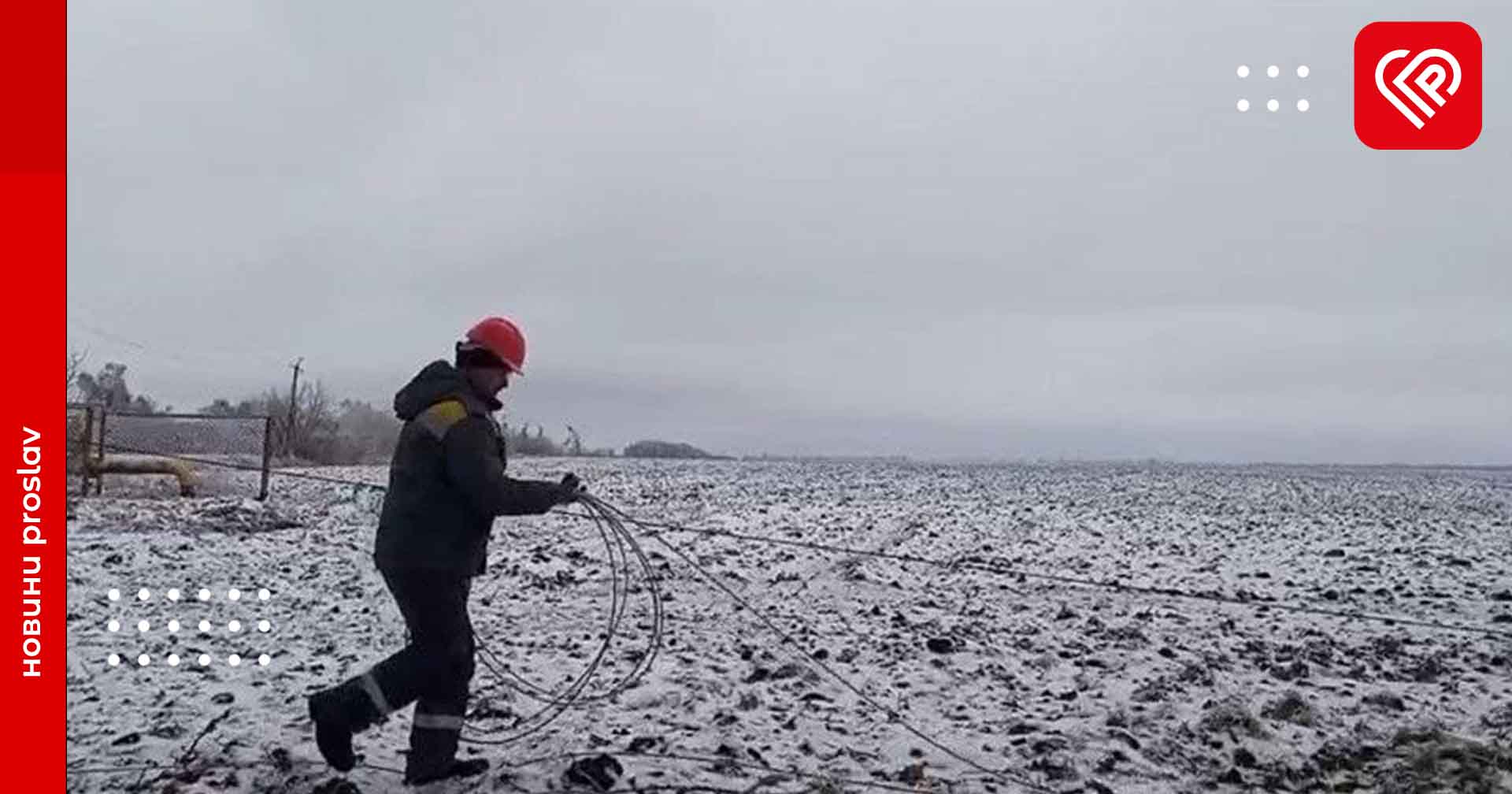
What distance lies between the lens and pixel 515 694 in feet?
26.6

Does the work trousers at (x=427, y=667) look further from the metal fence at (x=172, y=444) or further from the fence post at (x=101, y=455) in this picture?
the fence post at (x=101, y=455)

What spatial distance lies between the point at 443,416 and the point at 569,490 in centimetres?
84

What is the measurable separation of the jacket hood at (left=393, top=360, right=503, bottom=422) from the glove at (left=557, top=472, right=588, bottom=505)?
58 cm

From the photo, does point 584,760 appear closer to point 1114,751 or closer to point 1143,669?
point 1114,751

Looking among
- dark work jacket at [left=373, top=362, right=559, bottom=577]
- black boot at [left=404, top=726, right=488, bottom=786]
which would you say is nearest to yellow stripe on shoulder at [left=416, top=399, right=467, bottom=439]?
dark work jacket at [left=373, top=362, right=559, bottom=577]

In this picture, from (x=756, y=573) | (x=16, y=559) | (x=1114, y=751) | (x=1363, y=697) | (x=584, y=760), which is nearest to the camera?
(x=16, y=559)

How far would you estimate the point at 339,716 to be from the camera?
6207mm

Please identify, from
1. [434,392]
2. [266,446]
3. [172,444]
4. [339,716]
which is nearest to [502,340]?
[434,392]

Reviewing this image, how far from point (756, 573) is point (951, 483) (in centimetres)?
2816

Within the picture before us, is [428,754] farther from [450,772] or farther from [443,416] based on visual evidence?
[443,416]

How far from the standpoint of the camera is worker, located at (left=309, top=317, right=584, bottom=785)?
20.3ft

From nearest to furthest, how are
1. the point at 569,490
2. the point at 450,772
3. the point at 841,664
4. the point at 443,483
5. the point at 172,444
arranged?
the point at 443,483
the point at 450,772
the point at 569,490
the point at 841,664
the point at 172,444

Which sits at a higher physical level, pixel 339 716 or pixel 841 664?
pixel 339 716

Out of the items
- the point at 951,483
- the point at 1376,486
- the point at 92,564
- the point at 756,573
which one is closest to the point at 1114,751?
the point at 756,573
